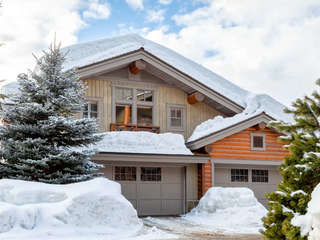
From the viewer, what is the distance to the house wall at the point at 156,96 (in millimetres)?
16156

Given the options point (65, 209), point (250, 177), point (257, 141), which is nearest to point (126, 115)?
point (257, 141)

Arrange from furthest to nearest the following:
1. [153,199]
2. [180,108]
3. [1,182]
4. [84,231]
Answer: [180,108], [153,199], [1,182], [84,231]

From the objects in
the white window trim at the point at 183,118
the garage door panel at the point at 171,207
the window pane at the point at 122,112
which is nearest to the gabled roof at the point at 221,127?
the white window trim at the point at 183,118

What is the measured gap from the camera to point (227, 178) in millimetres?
16391

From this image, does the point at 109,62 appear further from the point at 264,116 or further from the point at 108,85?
the point at 264,116

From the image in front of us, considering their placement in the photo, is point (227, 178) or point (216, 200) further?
point (227, 178)

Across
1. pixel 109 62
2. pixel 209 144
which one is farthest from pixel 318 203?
Result: pixel 109 62

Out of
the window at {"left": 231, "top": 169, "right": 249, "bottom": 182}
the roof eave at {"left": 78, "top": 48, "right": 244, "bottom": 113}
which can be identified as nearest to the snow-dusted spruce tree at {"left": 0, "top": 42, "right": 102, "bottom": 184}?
the roof eave at {"left": 78, "top": 48, "right": 244, "bottom": 113}

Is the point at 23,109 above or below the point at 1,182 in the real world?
above

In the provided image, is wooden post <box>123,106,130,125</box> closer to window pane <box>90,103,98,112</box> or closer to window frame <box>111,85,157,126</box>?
window frame <box>111,85,157,126</box>

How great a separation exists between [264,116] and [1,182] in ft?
35.6

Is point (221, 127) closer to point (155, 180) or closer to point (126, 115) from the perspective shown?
point (155, 180)

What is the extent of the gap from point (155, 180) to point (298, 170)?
1031cm

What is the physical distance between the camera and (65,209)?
8180 mm
